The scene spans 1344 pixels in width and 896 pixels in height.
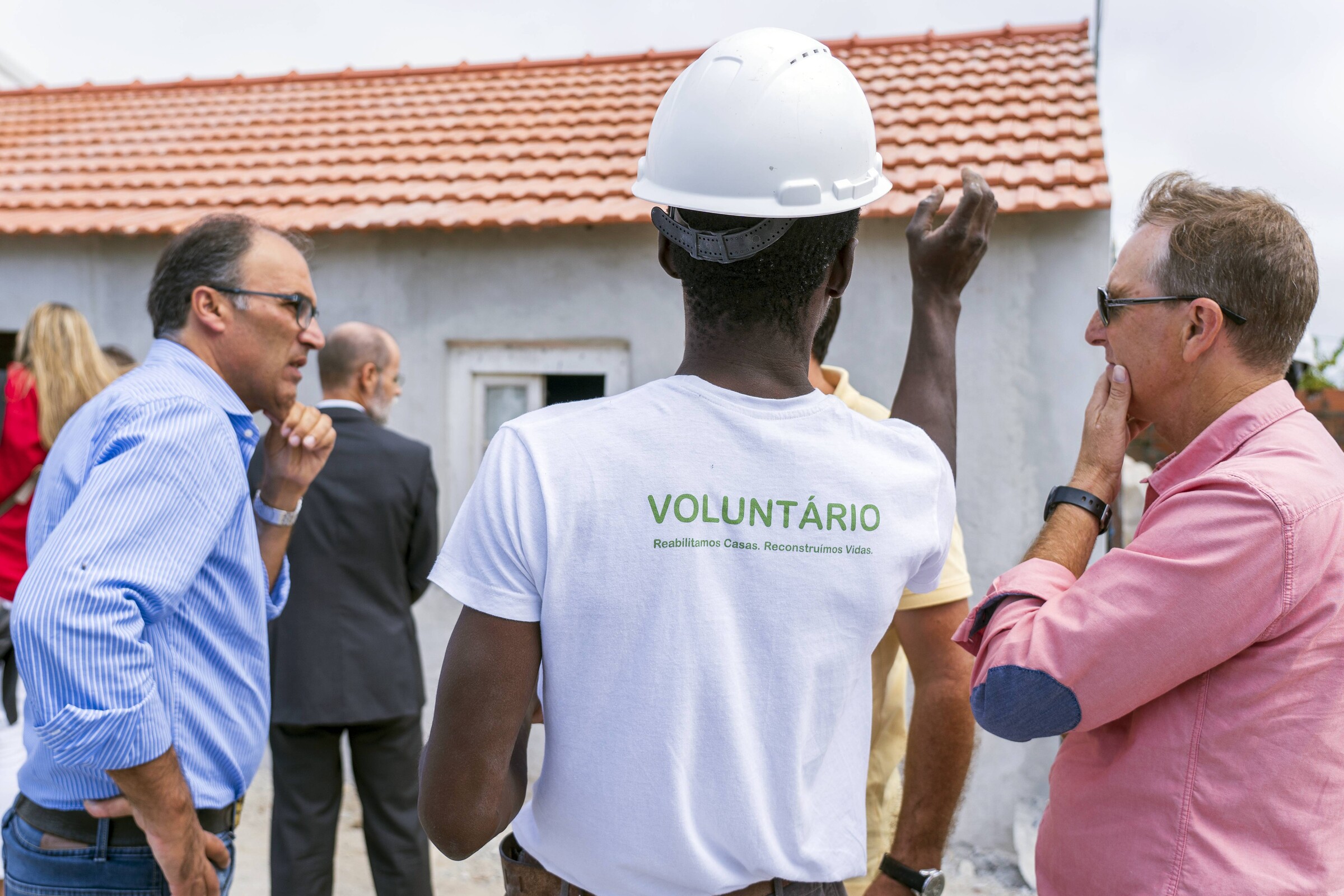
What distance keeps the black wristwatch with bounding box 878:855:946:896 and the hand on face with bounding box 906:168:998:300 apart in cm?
107

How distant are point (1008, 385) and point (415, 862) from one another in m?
3.49

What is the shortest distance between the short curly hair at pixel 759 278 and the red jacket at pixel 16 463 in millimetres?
3434

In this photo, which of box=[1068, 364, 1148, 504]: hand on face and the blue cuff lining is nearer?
the blue cuff lining

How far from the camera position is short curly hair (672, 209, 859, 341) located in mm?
1285

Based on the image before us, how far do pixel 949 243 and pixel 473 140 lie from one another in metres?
5.63

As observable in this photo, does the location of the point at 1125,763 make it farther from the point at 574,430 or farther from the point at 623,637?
the point at 574,430

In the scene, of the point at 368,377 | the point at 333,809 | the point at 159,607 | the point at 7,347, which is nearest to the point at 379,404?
the point at 368,377

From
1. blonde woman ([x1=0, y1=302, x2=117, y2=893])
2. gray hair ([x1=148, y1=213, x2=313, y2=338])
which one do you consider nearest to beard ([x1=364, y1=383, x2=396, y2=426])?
blonde woman ([x1=0, y1=302, x2=117, y2=893])

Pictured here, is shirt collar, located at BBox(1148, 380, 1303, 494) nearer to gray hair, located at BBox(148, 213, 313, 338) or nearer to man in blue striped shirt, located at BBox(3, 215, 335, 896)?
man in blue striped shirt, located at BBox(3, 215, 335, 896)

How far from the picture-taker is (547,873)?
134 cm

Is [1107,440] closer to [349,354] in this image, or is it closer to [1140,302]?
[1140,302]

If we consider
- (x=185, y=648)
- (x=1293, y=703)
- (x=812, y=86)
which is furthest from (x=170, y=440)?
(x=1293, y=703)

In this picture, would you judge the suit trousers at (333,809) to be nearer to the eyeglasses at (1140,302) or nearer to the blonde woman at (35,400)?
the blonde woman at (35,400)

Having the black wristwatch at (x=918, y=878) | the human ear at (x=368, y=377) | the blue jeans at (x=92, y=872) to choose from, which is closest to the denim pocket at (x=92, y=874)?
the blue jeans at (x=92, y=872)
